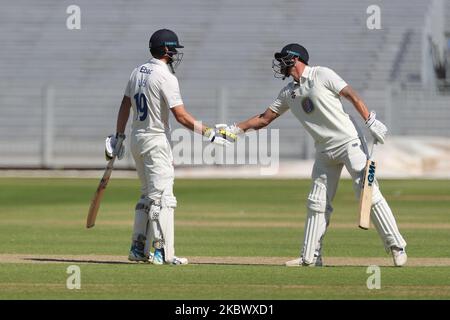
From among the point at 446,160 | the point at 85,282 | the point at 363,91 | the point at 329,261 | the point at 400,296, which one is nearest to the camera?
the point at 400,296

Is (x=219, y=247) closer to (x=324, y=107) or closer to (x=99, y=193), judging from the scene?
(x=99, y=193)

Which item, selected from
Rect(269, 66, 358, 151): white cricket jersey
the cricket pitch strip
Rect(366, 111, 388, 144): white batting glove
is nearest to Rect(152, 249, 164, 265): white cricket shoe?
the cricket pitch strip

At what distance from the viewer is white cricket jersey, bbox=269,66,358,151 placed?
500 inches

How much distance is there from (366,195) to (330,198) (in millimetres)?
548

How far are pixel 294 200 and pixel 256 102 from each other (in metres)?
14.9

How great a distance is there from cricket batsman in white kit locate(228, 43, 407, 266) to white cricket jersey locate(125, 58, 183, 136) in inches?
42.6

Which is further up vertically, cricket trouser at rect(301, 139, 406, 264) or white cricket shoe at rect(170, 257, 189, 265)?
cricket trouser at rect(301, 139, 406, 264)

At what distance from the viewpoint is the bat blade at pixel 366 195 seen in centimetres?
1241

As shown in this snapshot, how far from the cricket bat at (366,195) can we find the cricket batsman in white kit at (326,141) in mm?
121

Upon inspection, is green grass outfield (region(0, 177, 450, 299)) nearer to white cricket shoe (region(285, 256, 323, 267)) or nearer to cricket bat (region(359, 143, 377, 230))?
white cricket shoe (region(285, 256, 323, 267))

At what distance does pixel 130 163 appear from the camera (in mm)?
39438

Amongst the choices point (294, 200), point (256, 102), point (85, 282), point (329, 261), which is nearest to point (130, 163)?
point (256, 102)
